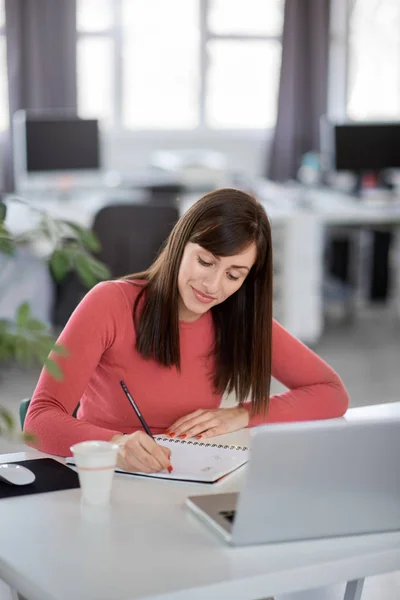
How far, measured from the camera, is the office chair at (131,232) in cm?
375

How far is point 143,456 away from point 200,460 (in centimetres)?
12

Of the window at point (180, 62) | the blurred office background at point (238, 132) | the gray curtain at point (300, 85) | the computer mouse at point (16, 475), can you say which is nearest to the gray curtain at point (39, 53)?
the blurred office background at point (238, 132)

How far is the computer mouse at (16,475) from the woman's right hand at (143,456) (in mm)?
139

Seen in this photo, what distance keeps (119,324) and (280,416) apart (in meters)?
0.37

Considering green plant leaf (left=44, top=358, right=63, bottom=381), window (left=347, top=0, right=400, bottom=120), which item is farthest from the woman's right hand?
window (left=347, top=0, right=400, bottom=120)

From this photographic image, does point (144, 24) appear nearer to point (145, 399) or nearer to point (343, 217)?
point (343, 217)

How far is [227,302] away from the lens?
1819 mm

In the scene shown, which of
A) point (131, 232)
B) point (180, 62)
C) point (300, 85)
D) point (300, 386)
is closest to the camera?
point (300, 386)

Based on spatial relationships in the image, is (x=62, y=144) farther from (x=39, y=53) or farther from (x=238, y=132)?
(x=238, y=132)

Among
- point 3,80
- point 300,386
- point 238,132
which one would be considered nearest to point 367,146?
point 238,132

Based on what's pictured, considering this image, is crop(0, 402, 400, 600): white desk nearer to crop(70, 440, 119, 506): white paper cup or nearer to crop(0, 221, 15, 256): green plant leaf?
crop(70, 440, 119, 506): white paper cup

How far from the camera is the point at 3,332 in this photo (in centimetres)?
90

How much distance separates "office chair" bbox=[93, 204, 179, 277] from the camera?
12.3 feet

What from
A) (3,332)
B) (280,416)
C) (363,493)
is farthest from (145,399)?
(3,332)
